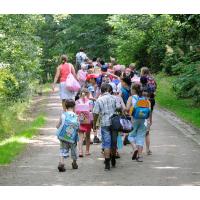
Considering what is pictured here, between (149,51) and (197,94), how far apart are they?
14135 mm

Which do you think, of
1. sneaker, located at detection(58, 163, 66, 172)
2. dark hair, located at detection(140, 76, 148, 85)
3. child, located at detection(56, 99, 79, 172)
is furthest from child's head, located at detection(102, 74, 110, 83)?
sneaker, located at detection(58, 163, 66, 172)

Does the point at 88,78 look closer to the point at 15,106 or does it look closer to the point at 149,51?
the point at 15,106

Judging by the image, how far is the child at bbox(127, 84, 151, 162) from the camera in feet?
42.8

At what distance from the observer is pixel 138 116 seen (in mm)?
13047

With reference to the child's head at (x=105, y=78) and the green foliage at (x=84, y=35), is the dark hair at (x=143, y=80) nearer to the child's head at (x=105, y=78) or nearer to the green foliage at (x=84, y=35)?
the child's head at (x=105, y=78)

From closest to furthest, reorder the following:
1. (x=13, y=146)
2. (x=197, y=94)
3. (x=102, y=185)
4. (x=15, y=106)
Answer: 1. (x=102, y=185)
2. (x=13, y=146)
3. (x=197, y=94)
4. (x=15, y=106)

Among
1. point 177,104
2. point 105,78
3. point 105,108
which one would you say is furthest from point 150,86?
point 177,104

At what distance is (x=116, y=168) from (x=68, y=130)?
1.29 meters

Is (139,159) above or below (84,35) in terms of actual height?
below

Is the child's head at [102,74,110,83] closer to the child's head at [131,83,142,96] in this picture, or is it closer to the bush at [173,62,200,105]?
the child's head at [131,83,142,96]

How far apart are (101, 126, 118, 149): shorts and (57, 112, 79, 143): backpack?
59 centimetres

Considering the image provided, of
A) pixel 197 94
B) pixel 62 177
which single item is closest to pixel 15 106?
pixel 197 94

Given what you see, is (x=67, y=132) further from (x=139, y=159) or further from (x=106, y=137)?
(x=139, y=159)

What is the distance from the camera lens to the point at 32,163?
43.2 ft
